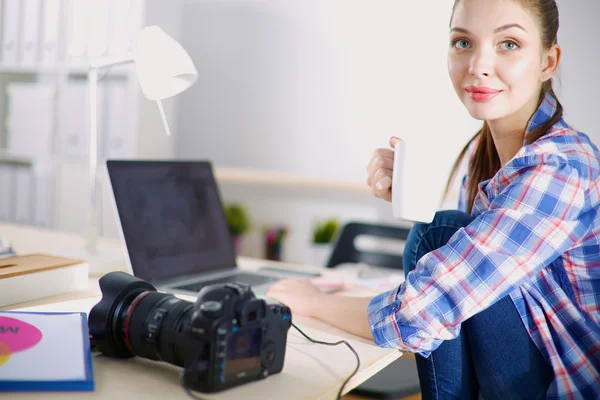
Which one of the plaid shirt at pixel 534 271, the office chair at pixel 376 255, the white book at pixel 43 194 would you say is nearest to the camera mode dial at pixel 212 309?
the plaid shirt at pixel 534 271

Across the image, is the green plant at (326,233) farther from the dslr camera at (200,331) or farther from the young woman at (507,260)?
the dslr camera at (200,331)

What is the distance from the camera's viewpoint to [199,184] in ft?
4.86

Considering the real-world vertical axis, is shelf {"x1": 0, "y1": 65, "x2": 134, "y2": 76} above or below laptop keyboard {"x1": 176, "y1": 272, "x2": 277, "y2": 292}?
above

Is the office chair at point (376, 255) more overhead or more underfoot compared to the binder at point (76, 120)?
more underfoot

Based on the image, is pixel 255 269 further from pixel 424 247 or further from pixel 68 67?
pixel 68 67

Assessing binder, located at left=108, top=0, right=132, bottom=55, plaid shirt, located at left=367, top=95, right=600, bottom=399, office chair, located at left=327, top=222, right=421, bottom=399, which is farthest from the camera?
binder, located at left=108, top=0, right=132, bottom=55

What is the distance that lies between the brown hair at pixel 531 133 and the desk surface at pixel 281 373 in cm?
48

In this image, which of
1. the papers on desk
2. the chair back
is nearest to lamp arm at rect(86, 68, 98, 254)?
the papers on desk

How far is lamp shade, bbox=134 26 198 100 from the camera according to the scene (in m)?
1.23

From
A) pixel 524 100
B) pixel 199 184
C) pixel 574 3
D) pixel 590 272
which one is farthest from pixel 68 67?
pixel 590 272

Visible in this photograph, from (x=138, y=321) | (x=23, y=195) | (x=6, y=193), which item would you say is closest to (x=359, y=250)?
(x=138, y=321)

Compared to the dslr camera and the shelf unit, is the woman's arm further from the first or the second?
the shelf unit

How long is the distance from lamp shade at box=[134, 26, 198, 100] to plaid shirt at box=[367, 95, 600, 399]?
1.90 feet

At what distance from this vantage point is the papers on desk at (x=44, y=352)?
0.68 m
